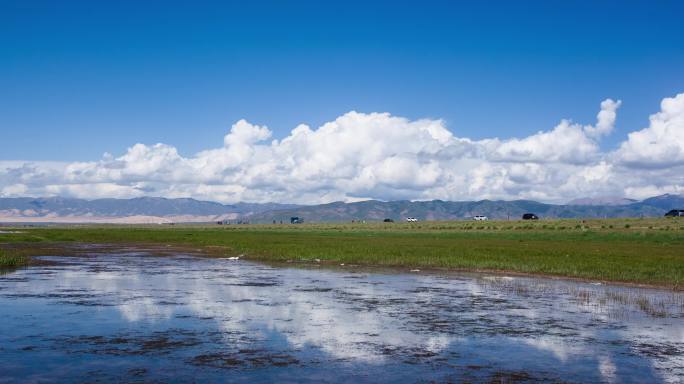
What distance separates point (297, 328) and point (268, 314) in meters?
3.00

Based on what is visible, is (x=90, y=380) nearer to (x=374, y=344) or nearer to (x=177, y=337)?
(x=177, y=337)

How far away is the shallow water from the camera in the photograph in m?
15.3

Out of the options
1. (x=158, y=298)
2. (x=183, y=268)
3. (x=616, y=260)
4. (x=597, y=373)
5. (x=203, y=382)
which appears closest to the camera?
(x=203, y=382)

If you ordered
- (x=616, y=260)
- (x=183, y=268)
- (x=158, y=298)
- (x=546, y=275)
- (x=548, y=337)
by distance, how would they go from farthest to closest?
1. (x=616, y=260)
2. (x=183, y=268)
3. (x=546, y=275)
4. (x=158, y=298)
5. (x=548, y=337)

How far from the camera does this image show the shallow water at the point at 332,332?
50.3 ft

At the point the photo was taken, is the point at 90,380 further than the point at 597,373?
No

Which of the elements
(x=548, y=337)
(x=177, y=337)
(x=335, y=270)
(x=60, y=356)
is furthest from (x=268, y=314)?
(x=335, y=270)

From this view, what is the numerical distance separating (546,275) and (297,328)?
2494 centimetres

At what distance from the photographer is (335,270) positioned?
4494 cm

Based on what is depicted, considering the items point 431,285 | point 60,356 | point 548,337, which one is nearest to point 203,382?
point 60,356

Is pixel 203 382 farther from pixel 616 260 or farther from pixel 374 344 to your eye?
pixel 616 260

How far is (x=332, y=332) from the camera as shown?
797 inches

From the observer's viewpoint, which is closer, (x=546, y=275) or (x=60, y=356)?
(x=60, y=356)

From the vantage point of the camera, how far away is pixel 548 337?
19.8 metres
